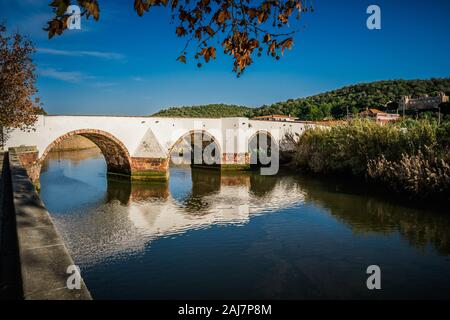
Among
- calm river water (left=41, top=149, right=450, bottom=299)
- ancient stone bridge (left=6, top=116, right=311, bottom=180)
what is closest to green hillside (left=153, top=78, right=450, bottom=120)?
ancient stone bridge (left=6, top=116, right=311, bottom=180)

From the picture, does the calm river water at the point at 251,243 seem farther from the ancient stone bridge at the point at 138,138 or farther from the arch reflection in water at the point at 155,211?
the ancient stone bridge at the point at 138,138

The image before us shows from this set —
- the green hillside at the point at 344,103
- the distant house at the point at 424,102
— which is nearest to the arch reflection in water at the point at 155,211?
the green hillside at the point at 344,103

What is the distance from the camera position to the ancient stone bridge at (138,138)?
1467 cm

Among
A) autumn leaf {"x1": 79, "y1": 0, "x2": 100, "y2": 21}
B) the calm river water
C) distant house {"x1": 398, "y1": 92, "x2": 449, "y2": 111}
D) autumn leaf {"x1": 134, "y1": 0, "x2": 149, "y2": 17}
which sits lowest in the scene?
the calm river water

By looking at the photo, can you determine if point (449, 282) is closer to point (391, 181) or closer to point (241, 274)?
point (241, 274)

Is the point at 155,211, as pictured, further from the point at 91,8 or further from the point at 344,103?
the point at 344,103

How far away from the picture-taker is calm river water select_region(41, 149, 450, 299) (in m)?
5.73

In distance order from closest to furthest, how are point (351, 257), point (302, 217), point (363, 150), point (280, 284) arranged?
point (280, 284) < point (351, 257) < point (302, 217) < point (363, 150)

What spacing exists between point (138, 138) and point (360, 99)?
59963 millimetres

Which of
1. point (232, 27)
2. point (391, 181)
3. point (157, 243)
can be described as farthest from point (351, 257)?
point (391, 181)

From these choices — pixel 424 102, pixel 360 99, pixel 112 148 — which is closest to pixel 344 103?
pixel 360 99

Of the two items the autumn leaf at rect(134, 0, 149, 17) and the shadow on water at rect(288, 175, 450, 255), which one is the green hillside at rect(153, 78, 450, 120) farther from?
the autumn leaf at rect(134, 0, 149, 17)

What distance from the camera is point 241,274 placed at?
6.22m
